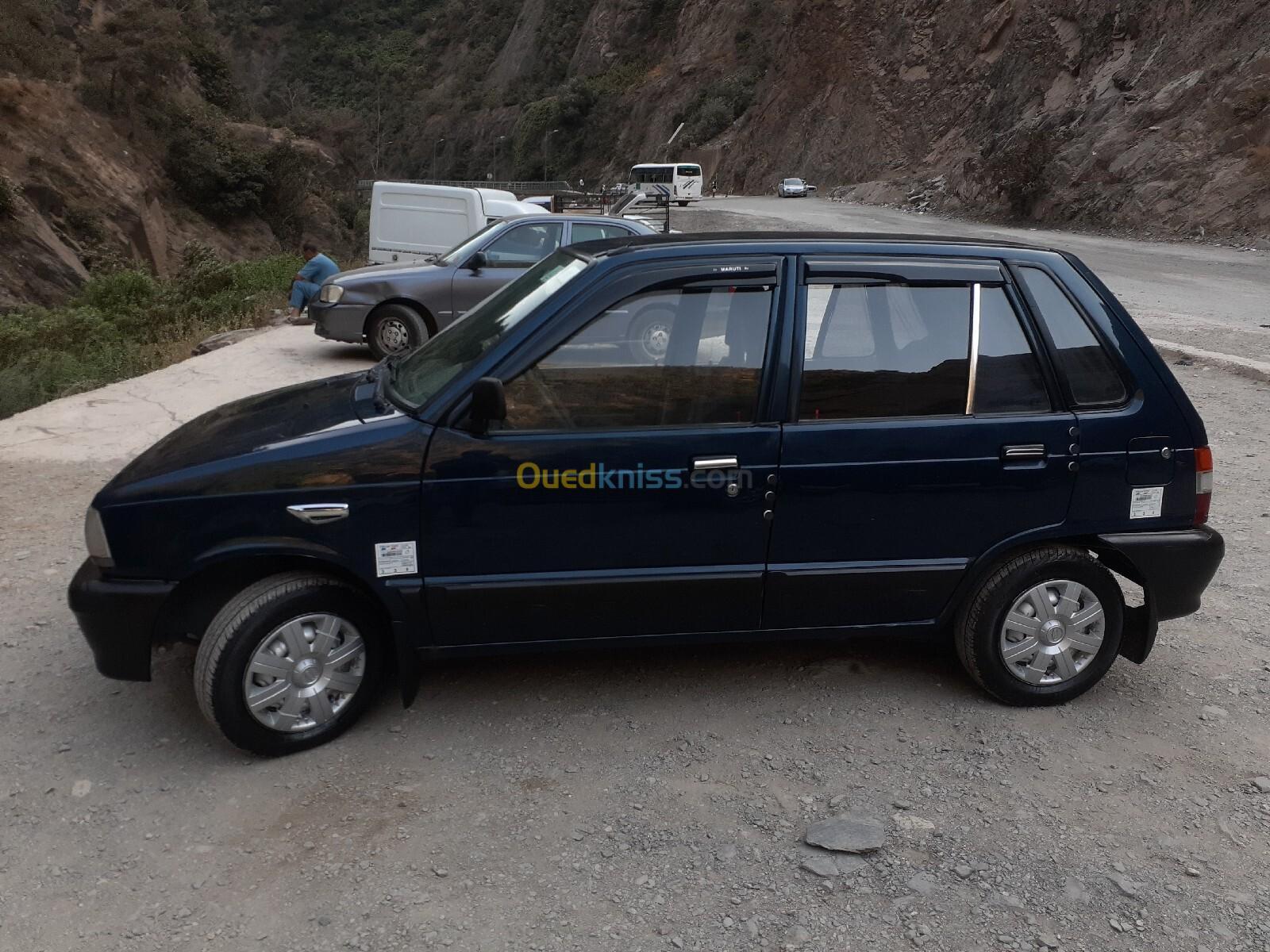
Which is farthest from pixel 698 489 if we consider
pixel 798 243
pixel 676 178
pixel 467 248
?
pixel 676 178

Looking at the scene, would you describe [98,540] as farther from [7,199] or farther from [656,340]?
[7,199]

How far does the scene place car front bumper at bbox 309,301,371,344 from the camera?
39.2ft

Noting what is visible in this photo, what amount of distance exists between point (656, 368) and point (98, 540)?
1940 mm

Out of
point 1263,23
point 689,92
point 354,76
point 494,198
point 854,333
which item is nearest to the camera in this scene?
point 854,333

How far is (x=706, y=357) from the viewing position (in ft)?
13.1

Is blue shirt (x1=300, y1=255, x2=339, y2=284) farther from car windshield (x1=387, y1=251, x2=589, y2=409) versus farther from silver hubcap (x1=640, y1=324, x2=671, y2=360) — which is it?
silver hubcap (x1=640, y1=324, x2=671, y2=360)

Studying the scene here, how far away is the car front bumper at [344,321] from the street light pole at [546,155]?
3174 inches

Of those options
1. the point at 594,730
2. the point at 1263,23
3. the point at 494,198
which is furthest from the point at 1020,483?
the point at 1263,23

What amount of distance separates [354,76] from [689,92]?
54789 millimetres

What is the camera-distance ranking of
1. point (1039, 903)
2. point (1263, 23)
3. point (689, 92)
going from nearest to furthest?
point (1039, 903), point (1263, 23), point (689, 92)

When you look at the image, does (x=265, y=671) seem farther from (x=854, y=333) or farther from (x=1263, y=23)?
(x=1263, y=23)

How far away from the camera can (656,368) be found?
3.98 m

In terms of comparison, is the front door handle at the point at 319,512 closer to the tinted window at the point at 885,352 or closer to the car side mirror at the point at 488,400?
the car side mirror at the point at 488,400

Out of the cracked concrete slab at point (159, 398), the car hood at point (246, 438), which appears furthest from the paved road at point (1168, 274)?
the cracked concrete slab at point (159, 398)
